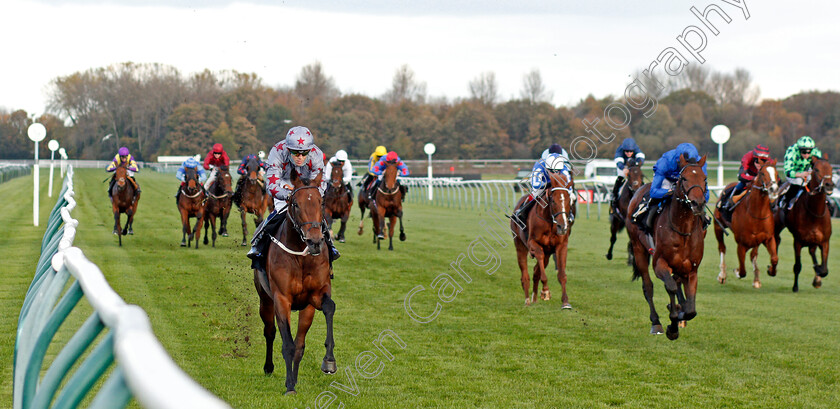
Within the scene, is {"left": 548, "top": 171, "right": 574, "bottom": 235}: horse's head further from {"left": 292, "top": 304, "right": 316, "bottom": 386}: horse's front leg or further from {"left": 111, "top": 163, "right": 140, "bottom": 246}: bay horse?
{"left": 111, "top": 163, "right": 140, "bottom": 246}: bay horse

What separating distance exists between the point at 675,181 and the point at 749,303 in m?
2.82

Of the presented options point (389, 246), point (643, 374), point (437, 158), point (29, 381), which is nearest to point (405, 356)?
point (643, 374)

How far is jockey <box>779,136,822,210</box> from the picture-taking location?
10.7 m

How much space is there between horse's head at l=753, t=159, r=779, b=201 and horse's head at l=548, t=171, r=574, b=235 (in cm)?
302

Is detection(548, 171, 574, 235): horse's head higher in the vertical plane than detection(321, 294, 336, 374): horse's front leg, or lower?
higher

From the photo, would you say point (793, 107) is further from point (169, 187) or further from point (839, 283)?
point (839, 283)

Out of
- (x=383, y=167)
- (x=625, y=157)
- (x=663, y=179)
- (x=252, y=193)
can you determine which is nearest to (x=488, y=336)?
(x=663, y=179)

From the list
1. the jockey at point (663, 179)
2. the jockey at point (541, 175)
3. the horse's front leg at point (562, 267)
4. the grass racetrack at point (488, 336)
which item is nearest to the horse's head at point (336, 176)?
the grass racetrack at point (488, 336)

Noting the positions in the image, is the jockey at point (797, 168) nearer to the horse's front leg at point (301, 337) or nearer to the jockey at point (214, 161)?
the horse's front leg at point (301, 337)

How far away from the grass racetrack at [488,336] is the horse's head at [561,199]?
0.94 meters

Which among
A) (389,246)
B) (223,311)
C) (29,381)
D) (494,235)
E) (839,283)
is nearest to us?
(29,381)

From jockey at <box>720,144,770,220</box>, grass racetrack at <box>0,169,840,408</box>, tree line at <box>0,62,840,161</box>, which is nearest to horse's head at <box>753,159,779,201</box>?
jockey at <box>720,144,770,220</box>

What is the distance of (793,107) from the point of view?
1848 inches

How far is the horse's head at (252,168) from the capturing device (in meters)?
15.1
